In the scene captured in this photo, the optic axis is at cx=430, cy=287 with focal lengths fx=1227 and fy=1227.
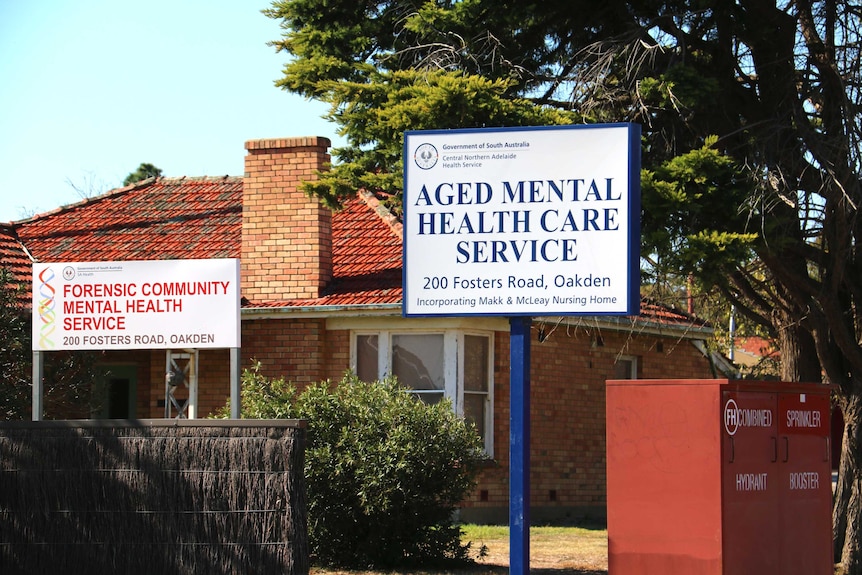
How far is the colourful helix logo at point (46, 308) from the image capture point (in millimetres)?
11266

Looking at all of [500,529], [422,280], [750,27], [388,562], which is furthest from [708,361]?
[422,280]

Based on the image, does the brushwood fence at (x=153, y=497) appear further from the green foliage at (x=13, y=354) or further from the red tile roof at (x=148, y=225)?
the red tile roof at (x=148, y=225)

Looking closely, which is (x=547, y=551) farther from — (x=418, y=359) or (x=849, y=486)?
(x=418, y=359)

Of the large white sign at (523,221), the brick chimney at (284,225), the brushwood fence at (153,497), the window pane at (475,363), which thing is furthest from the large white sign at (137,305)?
the window pane at (475,363)

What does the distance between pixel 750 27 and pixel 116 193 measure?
42.6 ft

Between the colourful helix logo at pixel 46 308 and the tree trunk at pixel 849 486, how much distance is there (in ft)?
28.6

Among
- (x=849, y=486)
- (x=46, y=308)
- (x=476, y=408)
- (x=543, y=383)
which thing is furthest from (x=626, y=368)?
(x=46, y=308)

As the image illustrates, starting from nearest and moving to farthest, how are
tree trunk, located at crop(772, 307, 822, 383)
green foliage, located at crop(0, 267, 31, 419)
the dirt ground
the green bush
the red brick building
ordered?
the green bush → the dirt ground → green foliage, located at crop(0, 267, 31, 419) → tree trunk, located at crop(772, 307, 822, 383) → the red brick building

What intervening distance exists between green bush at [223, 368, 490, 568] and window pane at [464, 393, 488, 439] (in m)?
4.95

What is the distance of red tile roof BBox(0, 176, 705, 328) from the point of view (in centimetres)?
1773

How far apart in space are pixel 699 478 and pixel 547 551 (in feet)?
16.0

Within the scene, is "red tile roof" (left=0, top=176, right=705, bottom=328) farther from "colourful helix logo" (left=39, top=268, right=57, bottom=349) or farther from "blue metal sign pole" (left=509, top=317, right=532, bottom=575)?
"blue metal sign pole" (left=509, top=317, right=532, bottom=575)

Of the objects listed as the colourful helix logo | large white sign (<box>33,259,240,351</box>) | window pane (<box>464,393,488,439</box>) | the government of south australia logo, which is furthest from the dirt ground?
the colourful helix logo

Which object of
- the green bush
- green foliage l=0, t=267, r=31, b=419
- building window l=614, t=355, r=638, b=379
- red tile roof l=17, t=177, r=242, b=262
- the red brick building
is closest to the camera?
the green bush
